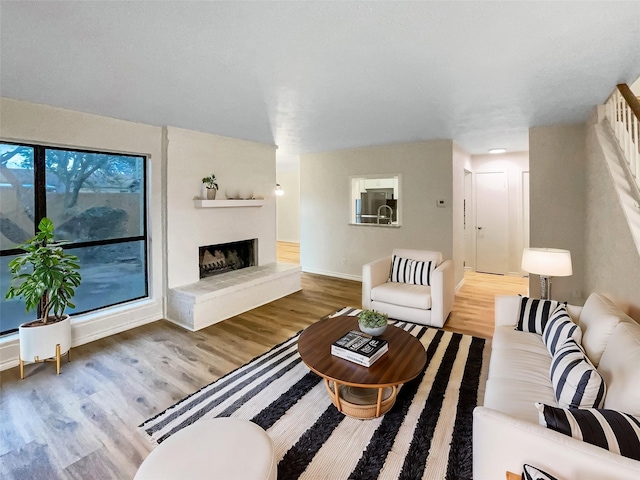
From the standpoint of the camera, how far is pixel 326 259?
626cm

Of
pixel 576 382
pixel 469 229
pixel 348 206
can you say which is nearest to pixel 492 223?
pixel 469 229

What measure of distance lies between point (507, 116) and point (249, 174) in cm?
352

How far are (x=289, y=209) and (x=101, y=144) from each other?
23.7 feet

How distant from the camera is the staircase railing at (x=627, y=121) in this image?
2.32 meters

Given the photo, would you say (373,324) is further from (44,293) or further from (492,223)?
(492,223)

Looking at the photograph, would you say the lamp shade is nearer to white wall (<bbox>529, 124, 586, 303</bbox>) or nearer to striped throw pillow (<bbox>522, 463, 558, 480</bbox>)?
white wall (<bbox>529, 124, 586, 303</bbox>)

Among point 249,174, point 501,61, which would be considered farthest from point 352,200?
point 501,61

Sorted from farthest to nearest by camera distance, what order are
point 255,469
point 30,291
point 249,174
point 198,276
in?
point 249,174, point 198,276, point 30,291, point 255,469

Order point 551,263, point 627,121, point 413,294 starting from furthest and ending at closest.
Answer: point 413,294 < point 551,263 < point 627,121

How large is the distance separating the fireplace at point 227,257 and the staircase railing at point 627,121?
4.42m

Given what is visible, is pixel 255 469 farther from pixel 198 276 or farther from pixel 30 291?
pixel 198 276

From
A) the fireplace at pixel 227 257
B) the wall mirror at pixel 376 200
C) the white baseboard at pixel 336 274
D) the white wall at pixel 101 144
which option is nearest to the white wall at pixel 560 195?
the wall mirror at pixel 376 200

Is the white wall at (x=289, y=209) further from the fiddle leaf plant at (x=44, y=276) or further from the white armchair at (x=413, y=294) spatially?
the fiddle leaf plant at (x=44, y=276)

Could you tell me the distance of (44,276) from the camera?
265 centimetres
